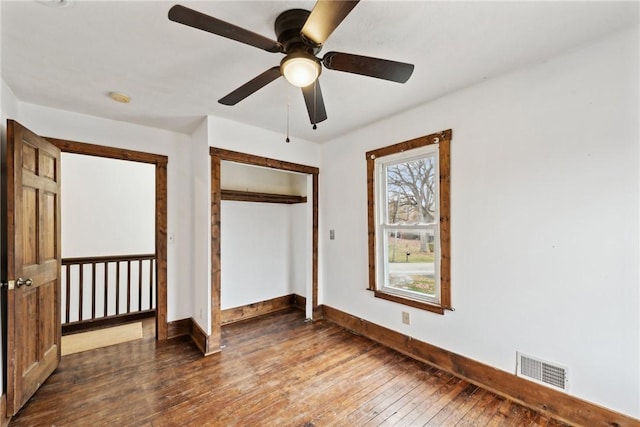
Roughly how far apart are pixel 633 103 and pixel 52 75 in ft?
13.7

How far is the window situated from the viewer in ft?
8.96

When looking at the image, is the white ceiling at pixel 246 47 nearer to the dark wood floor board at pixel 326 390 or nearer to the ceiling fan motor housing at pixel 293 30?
the ceiling fan motor housing at pixel 293 30

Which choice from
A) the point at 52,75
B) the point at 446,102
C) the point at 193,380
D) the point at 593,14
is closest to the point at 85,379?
the point at 193,380

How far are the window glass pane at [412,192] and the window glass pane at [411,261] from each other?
0.15 meters

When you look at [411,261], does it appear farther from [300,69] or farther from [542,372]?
[300,69]

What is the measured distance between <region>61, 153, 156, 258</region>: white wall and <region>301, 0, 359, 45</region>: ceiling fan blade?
4.12 meters

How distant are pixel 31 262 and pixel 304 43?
2.80 metres

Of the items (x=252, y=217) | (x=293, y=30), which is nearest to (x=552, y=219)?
(x=293, y=30)

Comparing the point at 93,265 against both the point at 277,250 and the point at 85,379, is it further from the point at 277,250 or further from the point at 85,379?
the point at 277,250

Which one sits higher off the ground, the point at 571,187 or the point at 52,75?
the point at 52,75

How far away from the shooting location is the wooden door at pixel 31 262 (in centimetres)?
210

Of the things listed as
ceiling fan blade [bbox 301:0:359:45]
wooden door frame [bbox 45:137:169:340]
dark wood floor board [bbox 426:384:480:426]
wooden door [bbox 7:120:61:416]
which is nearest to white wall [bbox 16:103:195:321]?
wooden door frame [bbox 45:137:169:340]

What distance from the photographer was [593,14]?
→ 1.66 meters

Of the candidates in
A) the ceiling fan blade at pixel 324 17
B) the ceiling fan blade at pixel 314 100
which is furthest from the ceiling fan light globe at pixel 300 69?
the ceiling fan blade at pixel 314 100
